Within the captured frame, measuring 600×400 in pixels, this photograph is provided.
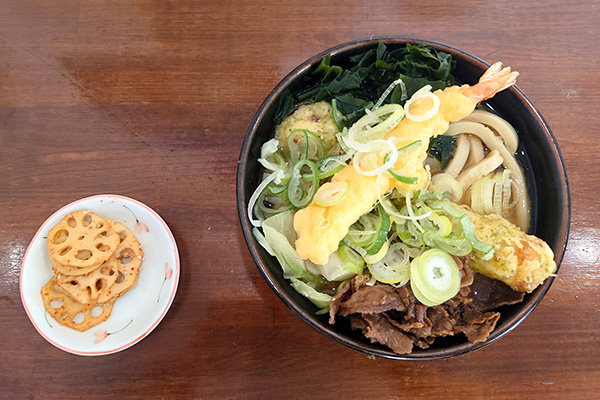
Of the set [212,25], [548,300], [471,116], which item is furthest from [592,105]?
[212,25]

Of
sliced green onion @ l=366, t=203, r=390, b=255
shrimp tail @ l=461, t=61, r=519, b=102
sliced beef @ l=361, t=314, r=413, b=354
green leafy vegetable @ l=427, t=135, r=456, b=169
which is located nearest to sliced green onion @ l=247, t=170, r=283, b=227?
sliced green onion @ l=366, t=203, r=390, b=255

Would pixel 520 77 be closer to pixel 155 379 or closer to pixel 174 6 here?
pixel 174 6

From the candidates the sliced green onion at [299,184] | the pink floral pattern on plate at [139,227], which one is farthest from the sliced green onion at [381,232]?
the pink floral pattern on plate at [139,227]

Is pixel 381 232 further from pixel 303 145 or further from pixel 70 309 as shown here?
pixel 70 309

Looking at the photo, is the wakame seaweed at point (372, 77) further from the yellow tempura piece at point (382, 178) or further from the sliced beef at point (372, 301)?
the sliced beef at point (372, 301)

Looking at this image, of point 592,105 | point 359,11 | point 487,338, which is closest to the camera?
point 487,338

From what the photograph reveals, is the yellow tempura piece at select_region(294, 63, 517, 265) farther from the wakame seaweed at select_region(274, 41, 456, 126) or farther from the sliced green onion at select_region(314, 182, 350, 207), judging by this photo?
the wakame seaweed at select_region(274, 41, 456, 126)
